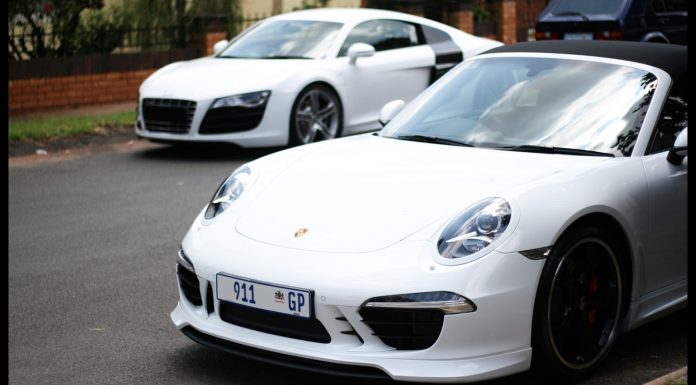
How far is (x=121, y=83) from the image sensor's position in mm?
15914

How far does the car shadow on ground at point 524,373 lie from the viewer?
16.8ft

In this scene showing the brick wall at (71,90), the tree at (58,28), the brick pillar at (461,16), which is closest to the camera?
the brick wall at (71,90)

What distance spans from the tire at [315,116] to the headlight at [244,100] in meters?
0.35

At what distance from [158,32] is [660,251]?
12.6 metres

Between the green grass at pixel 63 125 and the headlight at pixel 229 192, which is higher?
the headlight at pixel 229 192

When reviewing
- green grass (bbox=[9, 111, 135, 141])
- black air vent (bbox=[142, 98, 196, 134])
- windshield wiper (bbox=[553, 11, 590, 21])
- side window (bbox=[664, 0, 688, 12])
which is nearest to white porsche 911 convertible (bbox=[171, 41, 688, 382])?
black air vent (bbox=[142, 98, 196, 134])

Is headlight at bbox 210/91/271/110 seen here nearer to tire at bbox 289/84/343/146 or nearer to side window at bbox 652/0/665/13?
tire at bbox 289/84/343/146

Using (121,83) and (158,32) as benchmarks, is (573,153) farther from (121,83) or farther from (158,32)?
(158,32)

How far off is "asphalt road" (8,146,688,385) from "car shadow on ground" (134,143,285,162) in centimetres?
61

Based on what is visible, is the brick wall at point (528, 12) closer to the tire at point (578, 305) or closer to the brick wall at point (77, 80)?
the brick wall at point (77, 80)

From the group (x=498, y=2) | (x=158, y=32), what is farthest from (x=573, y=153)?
(x=498, y=2)

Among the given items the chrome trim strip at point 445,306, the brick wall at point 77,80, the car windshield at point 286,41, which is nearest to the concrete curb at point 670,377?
the chrome trim strip at point 445,306

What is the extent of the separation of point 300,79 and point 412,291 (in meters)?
7.13

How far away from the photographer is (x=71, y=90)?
1530 cm
